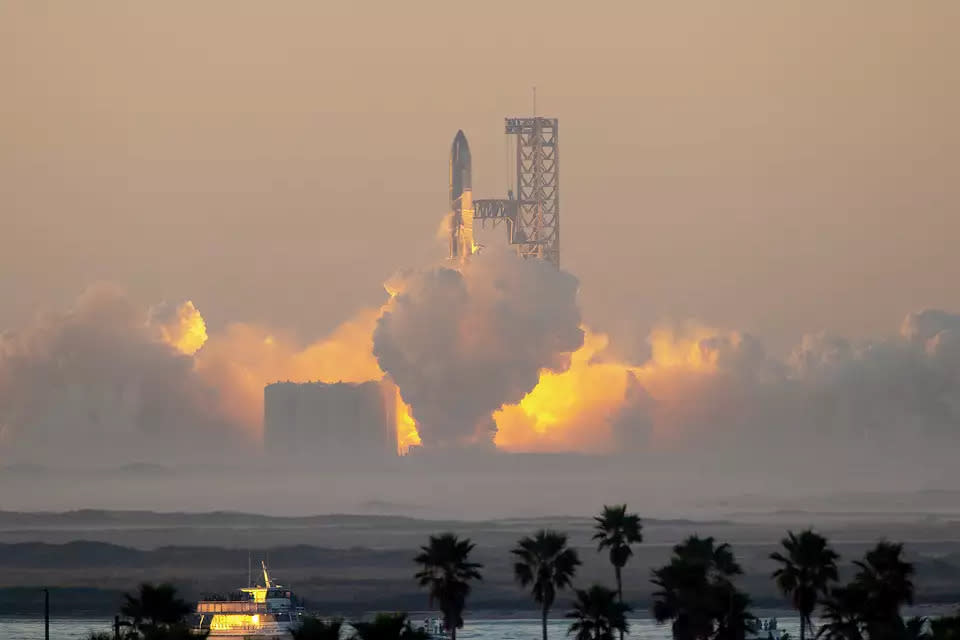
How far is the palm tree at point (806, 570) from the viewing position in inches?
7003

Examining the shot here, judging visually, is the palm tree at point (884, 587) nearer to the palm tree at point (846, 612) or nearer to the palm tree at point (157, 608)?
the palm tree at point (846, 612)

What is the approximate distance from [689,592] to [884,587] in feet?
68.0

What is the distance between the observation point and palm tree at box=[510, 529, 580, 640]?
186 m

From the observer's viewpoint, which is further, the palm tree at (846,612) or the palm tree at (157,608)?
the palm tree at (157,608)

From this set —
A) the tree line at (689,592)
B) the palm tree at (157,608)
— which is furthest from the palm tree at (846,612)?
the palm tree at (157,608)

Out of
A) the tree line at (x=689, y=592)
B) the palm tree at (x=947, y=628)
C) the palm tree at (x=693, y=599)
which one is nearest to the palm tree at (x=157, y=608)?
the tree line at (x=689, y=592)

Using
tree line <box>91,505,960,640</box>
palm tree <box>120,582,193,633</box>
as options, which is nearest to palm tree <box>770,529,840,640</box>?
tree line <box>91,505,960,640</box>

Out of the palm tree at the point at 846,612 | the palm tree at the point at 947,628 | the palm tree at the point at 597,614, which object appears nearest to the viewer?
the palm tree at the point at 947,628

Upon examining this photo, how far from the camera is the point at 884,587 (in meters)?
170

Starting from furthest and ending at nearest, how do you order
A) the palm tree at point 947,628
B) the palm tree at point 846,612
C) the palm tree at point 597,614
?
the palm tree at point 597,614, the palm tree at point 846,612, the palm tree at point 947,628

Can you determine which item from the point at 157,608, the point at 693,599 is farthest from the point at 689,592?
the point at 157,608

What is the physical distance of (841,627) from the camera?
6855 inches

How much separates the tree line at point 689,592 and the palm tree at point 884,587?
2.8 inches

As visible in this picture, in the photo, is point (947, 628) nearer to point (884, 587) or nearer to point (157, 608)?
point (884, 587)
